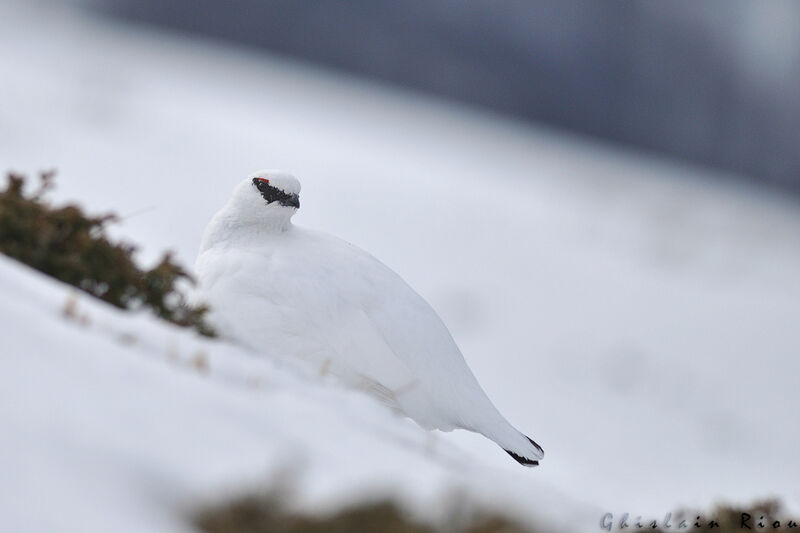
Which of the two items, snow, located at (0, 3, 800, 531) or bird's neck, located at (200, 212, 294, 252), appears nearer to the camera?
snow, located at (0, 3, 800, 531)

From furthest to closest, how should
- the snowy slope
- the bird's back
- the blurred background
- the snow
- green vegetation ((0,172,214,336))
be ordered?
1. the blurred background
2. the bird's back
3. green vegetation ((0,172,214,336))
4. the snow
5. the snowy slope

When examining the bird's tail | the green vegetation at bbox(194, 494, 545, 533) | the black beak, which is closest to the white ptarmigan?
the bird's tail

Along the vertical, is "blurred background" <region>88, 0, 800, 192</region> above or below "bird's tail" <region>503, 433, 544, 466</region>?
above

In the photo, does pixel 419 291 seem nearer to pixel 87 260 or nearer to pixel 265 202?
pixel 265 202

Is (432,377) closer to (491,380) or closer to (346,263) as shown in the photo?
(346,263)

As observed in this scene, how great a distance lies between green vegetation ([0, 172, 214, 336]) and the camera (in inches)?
155

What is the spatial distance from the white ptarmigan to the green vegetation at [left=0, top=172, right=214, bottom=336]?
0.97 m

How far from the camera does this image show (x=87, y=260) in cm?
396

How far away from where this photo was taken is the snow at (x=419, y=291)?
2.60 m

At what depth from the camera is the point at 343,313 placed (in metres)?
5.43

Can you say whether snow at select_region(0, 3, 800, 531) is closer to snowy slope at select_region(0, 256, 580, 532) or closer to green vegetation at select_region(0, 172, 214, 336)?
snowy slope at select_region(0, 256, 580, 532)

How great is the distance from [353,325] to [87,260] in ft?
5.69

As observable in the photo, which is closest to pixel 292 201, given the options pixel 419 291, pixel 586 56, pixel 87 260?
pixel 87 260

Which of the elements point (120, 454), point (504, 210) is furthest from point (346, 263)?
point (504, 210)
